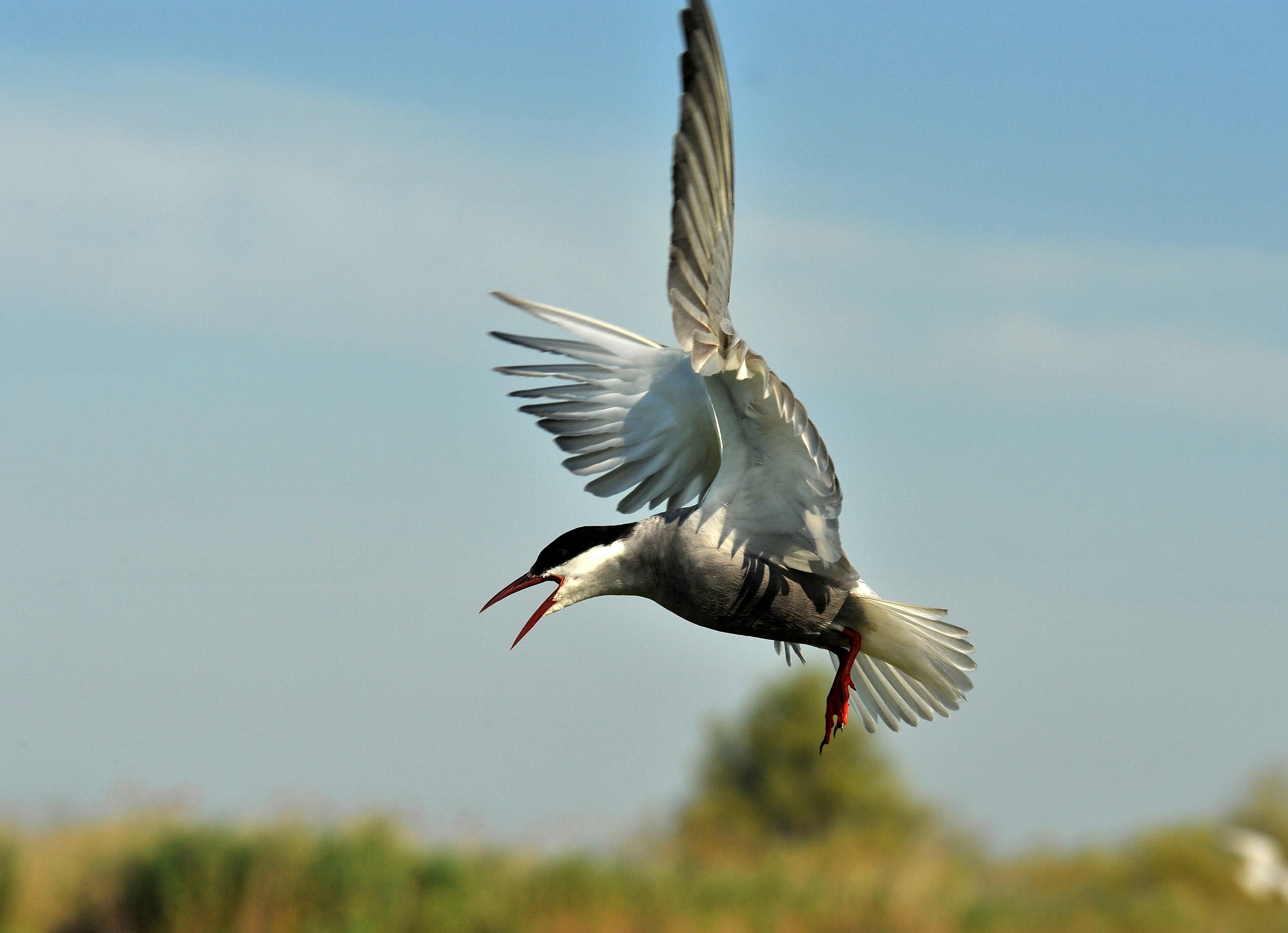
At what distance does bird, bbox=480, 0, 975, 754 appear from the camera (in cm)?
273

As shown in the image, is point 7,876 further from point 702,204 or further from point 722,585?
point 702,204

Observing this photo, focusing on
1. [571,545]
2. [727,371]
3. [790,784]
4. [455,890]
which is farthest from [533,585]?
[790,784]

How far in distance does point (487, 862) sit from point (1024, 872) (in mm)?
13266

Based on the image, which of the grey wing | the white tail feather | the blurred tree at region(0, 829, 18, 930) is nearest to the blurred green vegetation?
the blurred tree at region(0, 829, 18, 930)

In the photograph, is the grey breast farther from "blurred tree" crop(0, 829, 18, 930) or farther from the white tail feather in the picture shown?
"blurred tree" crop(0, 829, 18, 930)

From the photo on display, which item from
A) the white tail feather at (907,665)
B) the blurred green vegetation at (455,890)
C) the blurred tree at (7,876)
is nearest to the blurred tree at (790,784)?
the blurred green vegetation at (455,890)

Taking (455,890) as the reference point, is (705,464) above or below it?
above

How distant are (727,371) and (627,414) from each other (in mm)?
650

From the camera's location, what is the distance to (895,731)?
159 inches

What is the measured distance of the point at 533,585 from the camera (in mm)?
3287

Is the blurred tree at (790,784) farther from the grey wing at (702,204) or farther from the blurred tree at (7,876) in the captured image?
the grey wing at (702,204)

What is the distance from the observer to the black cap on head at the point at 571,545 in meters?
3.26

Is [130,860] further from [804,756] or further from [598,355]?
[804,756]

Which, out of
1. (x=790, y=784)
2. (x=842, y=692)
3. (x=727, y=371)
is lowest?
(x=790, y=784)
